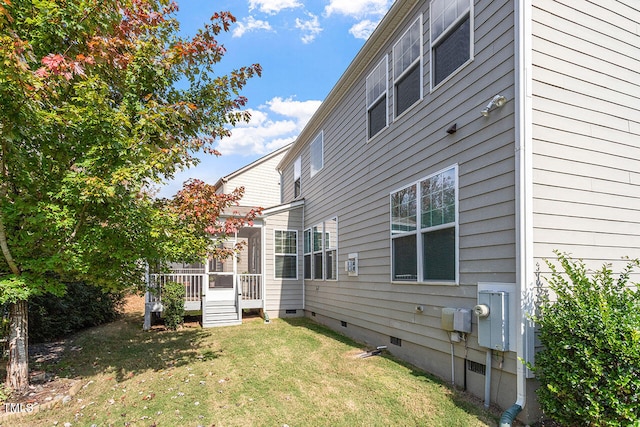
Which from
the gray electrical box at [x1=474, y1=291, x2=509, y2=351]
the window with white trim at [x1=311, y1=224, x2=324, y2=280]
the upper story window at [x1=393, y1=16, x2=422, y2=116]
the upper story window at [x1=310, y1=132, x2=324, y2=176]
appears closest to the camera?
the gray electrical box at [x1=474, y1=291, x2=509, y2=351]

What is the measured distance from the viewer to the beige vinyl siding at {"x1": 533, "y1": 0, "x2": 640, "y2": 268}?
12.7 feet

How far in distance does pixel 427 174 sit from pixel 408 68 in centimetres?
199

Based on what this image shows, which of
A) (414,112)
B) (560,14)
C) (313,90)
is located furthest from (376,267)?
(313,90)

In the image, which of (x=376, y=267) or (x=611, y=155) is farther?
(x=376, y=267)

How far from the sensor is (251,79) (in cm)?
624

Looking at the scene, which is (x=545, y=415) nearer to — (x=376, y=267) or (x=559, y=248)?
(x=559, y=248)

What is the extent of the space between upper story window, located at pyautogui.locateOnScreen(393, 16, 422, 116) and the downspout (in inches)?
75.3

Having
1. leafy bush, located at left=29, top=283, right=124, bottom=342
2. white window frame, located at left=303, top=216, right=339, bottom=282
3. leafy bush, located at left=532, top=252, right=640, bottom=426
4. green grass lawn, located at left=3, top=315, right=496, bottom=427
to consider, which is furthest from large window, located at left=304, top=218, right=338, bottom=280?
leafy bush, located at left=532, top=252, right=640, bottom=426

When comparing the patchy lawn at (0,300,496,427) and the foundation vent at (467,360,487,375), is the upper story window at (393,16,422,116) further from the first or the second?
the patchy lawn at (0,300,496,427)

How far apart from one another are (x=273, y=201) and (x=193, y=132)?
39.7 ft

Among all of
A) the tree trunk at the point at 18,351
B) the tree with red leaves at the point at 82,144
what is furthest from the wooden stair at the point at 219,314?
the tree trunk at the point at 18,351

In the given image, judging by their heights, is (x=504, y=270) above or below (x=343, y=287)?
above

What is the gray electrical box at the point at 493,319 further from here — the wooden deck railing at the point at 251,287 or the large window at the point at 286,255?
the wooden deck railing at the point at 251,287

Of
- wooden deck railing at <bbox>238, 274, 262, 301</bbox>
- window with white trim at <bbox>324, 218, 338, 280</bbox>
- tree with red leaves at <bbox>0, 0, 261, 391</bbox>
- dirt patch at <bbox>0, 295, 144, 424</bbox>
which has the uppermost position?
tree with red leaves at <bbox>0, 0, 261, 391</bbox>
